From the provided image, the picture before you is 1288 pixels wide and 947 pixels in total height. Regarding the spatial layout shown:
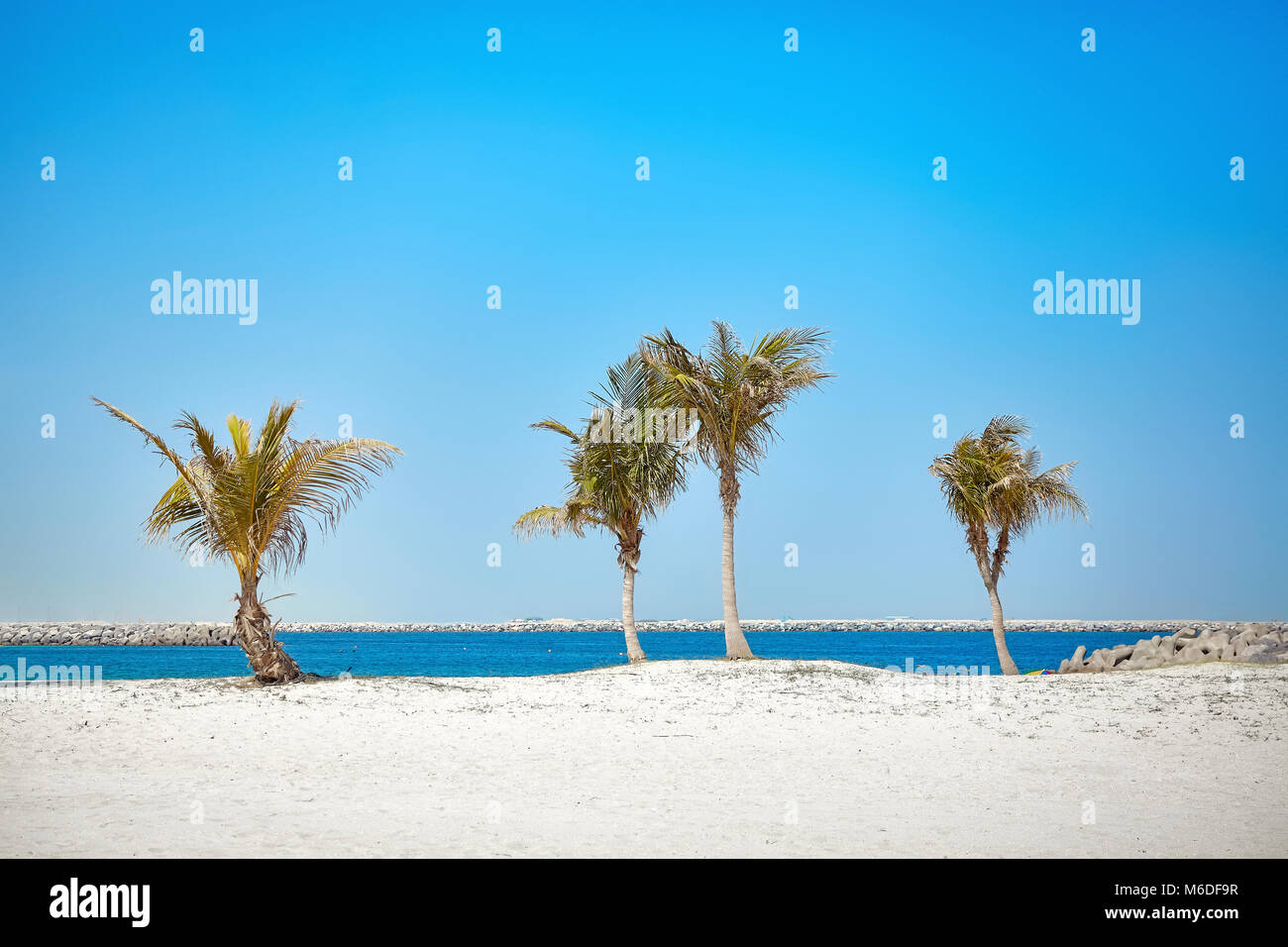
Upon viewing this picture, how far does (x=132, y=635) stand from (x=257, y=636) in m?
104

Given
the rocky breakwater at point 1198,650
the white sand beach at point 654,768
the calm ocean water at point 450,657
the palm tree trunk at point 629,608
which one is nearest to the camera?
the white sand beach at point 654,768

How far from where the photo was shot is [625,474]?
68.8ft

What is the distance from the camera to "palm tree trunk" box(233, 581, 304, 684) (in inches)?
614

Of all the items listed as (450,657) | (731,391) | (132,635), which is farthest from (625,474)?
(132,635)

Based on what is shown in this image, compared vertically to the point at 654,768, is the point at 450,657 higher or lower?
lower

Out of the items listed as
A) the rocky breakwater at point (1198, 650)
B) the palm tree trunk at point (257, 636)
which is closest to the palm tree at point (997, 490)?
the rocky breakwater at point (1198, 650)

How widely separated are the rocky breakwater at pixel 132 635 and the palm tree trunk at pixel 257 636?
3705 inches

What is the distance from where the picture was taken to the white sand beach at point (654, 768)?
694 centimetres

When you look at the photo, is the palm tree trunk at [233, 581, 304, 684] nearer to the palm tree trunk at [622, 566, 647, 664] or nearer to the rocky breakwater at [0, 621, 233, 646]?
the palm tree trunk at [622, 566, 647, 664]

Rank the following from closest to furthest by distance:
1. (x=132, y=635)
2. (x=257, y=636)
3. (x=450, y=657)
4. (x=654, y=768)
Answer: (x=654, y=768) → (x=257, y=636) → (x=450, y=657) → (x=132, y=635)

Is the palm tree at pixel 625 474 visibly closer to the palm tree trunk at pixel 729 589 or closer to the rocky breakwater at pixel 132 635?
the palm tree trunk at pixel 729 589

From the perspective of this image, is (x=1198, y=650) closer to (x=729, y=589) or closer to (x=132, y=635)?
(x=729, y=589)

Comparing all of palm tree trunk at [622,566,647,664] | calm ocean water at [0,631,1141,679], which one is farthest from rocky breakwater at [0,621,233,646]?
palm tree trunk at [622,566,647,664]
